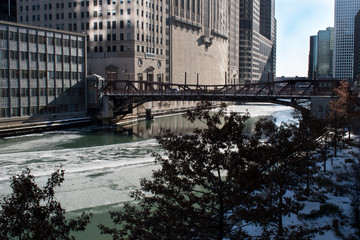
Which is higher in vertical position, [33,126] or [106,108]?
[106,108]

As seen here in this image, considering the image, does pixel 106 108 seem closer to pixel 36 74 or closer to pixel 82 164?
pixel 36 74

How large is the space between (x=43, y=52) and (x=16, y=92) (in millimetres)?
9323

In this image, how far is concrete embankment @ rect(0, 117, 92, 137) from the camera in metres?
61.7

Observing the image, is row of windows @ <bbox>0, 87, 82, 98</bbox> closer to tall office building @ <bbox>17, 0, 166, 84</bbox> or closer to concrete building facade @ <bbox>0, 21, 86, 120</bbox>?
concrete building facade @ <bbox>0, 21, 86, 120</bbox>

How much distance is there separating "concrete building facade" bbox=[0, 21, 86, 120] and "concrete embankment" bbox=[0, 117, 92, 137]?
2.00m

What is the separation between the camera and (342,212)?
23328 millimetres

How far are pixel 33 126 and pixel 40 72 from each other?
34.8ft

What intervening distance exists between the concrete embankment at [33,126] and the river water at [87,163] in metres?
2.26

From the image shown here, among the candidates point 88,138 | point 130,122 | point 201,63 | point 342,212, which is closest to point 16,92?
point 88,138

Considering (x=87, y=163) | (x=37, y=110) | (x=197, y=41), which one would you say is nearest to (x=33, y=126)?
(x=37, y=110)

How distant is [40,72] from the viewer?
70375 mm

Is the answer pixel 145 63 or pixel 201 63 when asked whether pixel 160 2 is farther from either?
pixel 201 63

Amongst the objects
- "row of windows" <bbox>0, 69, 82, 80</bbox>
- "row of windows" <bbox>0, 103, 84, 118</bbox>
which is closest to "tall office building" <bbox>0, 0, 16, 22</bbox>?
"row of windows" <bbox>0, 69, 82, 80</bbox>

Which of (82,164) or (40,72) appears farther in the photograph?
(40,72)
